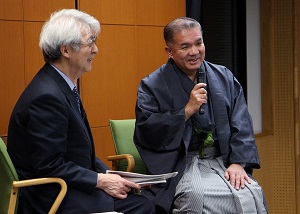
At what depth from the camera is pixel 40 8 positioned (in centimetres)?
439

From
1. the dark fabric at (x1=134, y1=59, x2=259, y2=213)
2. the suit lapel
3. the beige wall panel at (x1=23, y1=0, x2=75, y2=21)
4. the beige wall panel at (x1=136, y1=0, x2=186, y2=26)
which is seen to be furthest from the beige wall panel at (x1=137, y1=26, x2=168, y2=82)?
the suit lapel

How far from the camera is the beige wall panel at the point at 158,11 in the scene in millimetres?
4980

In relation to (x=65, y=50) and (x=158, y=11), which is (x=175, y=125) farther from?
(x=158, y=11)

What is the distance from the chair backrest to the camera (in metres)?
2.88

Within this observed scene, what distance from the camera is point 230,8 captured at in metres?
5.86

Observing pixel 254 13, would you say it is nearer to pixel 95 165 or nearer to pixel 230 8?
pixel 230 8

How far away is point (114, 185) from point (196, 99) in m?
0.71

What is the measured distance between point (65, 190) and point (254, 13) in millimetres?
3527

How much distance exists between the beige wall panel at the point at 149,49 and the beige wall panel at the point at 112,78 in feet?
0.20

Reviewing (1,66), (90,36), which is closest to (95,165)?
(90,36)

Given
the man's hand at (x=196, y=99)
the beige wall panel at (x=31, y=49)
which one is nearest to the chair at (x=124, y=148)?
the man's hand at (x=196, y=99)

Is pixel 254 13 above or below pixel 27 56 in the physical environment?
above

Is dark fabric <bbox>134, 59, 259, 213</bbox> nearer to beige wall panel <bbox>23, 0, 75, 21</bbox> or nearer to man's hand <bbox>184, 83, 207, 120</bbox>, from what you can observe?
man's hand <bbox>184, 83, 207, 120</bbox>

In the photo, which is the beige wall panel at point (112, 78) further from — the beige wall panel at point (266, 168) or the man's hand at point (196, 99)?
the beige wall panel at point (266, 168)
